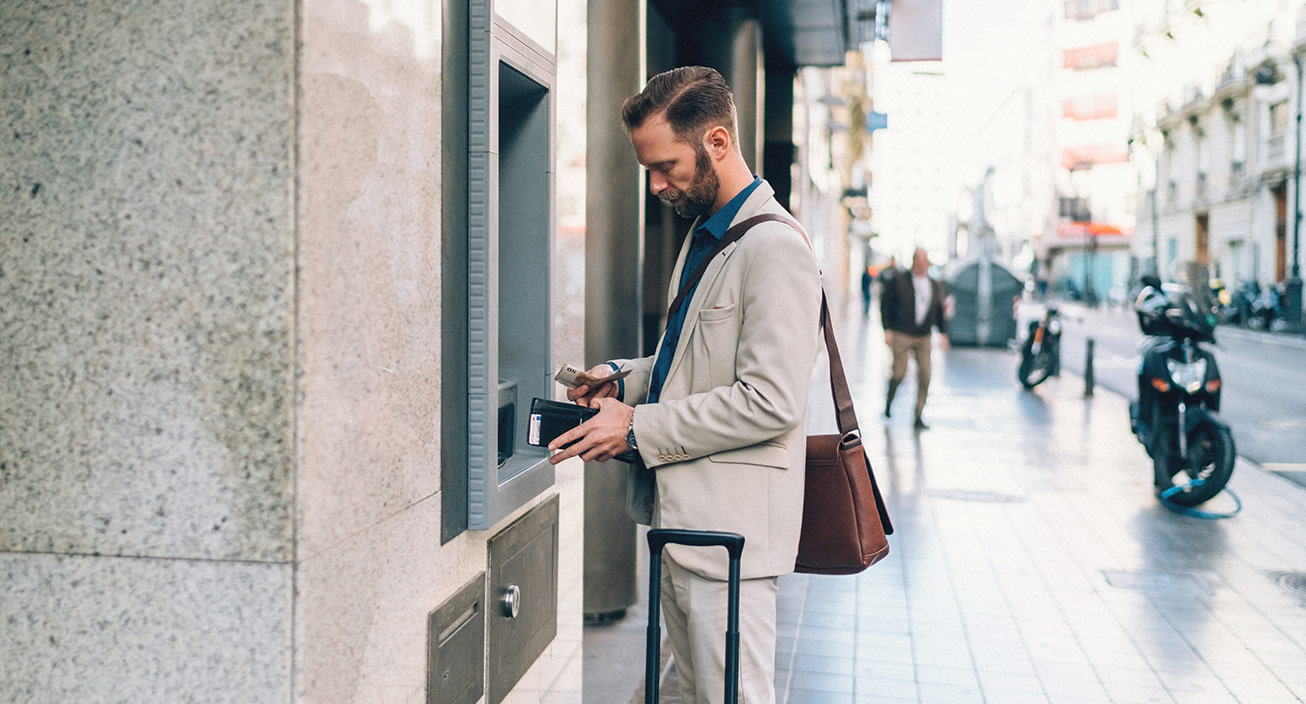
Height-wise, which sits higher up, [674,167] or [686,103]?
[686,103]

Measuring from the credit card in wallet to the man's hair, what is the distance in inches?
23.2

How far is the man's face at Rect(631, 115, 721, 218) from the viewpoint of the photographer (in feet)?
7.43

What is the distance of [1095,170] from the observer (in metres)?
74.1

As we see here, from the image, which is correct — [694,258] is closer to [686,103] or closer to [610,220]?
[686,103]

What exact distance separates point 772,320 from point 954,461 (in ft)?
26.9

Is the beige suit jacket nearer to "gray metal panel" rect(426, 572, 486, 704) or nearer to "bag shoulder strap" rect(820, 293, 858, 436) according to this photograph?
"bag shoulder strap" rect(820, 293, 858, 436)

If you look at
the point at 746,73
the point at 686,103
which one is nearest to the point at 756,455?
the point at 686,103

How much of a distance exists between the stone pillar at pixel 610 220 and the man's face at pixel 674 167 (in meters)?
2.82

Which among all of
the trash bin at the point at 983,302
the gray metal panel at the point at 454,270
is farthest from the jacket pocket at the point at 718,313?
the trash bin at the point at 983,302

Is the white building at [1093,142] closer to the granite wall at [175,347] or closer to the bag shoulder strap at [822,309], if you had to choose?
the bag shoulder strap at [822,309]

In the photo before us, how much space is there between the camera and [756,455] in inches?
90.3

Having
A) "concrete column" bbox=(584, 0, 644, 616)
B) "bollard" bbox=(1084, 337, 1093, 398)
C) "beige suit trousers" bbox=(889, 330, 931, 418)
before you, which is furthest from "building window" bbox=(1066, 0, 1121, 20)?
"concrete column" bbox=(584, 0, 644, 616)

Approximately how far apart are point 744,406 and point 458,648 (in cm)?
90

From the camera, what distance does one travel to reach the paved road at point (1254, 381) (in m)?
11.2
